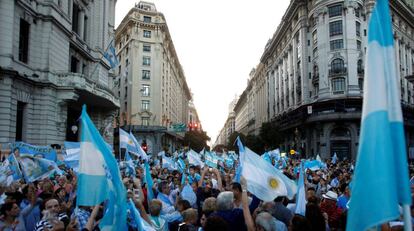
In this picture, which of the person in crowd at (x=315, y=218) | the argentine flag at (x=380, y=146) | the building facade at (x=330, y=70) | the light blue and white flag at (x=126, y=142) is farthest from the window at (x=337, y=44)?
the argentine flag at (x=380, y=146)

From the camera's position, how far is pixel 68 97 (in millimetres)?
29094

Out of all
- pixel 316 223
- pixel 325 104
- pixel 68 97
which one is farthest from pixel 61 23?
pixel 325 104

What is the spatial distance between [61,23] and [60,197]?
25159 millimetres

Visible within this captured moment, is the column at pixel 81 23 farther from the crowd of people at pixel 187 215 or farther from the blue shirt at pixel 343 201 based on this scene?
the blue shirt at pixel 343 201

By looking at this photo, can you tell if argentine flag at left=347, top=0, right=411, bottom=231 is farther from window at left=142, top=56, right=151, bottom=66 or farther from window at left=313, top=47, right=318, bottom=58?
window at left=142, top=56, right=151, bottom=66

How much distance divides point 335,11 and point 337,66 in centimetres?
820

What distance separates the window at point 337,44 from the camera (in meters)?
51.7

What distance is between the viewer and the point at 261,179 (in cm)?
661

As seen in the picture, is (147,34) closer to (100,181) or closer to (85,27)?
(85,27)

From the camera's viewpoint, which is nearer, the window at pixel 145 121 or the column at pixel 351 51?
the column at pixel 351 51

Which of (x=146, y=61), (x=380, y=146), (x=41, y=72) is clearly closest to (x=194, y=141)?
(x=146, y=61)

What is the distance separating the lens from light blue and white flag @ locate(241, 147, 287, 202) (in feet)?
21.1

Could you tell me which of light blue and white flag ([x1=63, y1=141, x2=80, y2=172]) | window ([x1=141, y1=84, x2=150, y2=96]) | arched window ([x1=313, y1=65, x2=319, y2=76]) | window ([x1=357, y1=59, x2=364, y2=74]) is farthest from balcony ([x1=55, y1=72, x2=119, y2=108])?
window ([x1=357, y1=59, x2=364, y2=74])

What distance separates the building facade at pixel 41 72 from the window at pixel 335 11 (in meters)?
35.1
